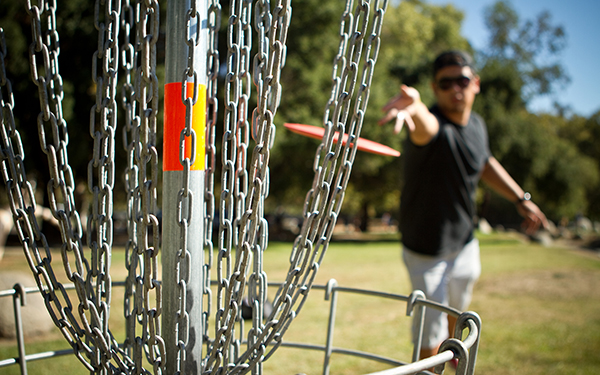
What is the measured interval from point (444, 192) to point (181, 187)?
1.82 meters

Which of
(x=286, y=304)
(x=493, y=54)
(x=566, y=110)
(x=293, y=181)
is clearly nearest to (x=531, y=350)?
(x=286, y=304)

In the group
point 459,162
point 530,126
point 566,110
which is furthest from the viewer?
point 566,110

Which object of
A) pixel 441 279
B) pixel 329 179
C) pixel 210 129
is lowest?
pixel 441 279

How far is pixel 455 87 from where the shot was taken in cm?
271

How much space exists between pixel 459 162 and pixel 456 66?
1.88ft

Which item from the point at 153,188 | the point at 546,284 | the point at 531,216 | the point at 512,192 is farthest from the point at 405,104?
the point at 546,284

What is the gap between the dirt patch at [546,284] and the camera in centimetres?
757

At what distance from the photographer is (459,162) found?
2.65m

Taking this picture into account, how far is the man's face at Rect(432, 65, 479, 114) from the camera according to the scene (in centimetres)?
271

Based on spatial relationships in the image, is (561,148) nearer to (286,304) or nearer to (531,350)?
(531,350)

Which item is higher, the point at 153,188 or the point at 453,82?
the point at 453,82

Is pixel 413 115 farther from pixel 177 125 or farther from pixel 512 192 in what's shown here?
pixel 177 125

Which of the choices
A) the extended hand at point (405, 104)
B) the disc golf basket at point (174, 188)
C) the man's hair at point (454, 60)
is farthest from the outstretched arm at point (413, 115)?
the disc golf basket at point (174, 188)

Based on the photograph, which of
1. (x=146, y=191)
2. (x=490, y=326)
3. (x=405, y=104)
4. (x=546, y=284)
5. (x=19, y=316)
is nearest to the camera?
(x=146, y=191)
